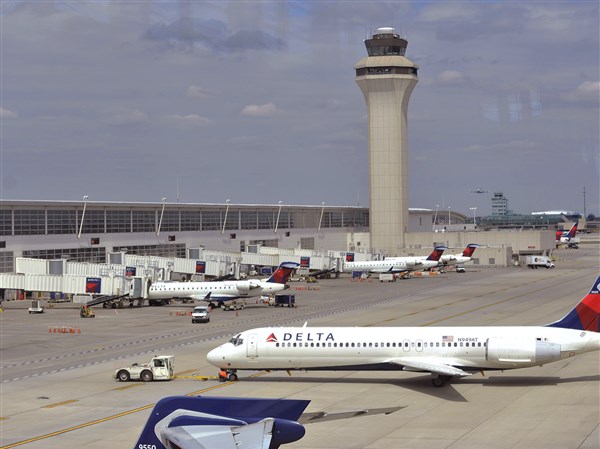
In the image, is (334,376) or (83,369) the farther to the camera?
(83,369)

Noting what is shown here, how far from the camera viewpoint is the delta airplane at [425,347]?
47531mm

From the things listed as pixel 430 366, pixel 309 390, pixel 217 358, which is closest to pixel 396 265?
pixel 217 358

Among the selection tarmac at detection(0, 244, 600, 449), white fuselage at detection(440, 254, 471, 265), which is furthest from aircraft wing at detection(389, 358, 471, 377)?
white fuselage at detection(440, 254, 471, 265)

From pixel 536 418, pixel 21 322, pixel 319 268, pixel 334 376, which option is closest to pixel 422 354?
pixel 334 376

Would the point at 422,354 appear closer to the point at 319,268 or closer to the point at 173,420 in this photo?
the point at 173,420

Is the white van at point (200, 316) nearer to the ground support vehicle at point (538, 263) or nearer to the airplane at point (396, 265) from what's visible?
the airplane at point (396, 265)

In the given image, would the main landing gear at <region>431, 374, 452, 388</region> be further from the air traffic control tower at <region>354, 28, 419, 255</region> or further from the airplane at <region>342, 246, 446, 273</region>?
the air traffic control tower at <region>354, 28, 419, 255</region>

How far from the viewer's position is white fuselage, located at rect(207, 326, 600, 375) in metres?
47.5

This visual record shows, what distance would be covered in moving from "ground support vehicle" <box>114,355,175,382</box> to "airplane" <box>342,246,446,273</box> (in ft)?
313

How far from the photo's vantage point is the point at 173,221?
154 meters

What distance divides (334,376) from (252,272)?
103m

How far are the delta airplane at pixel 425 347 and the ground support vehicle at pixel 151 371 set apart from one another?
3.38 meters

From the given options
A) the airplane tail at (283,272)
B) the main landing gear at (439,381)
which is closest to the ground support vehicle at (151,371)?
the main landing gear at (439,381)

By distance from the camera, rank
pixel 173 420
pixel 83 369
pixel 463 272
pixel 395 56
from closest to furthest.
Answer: pixel 173 420 → pixel 83 369 → pixel 463 272 → pixel 395 56
